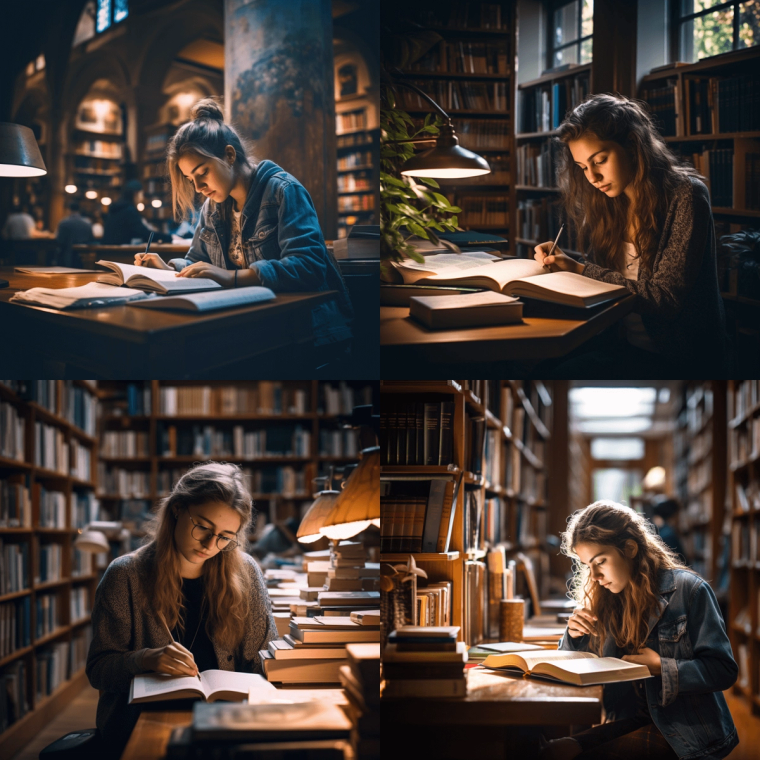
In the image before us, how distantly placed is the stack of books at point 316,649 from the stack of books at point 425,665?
0.39ft

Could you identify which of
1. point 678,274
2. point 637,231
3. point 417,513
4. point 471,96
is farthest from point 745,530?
point 471,96

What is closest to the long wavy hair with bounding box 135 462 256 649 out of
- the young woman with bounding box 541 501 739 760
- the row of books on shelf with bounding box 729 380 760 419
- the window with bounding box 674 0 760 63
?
the young woman with bounding box 541 501 739 760

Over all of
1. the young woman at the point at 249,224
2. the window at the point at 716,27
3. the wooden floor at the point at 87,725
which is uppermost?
the window at the point at 716,27

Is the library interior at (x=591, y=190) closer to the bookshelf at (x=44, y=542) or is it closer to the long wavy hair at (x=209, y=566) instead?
the long wavy hair at (x=209, y=566)

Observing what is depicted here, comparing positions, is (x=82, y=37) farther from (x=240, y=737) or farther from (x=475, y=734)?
(x=475, y=734)

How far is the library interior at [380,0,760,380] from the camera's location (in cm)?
250

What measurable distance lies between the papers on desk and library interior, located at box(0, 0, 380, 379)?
0.01 m

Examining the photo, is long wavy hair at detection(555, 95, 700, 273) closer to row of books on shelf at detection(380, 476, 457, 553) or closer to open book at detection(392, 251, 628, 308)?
open book at detection(392, 251, 628, 308)

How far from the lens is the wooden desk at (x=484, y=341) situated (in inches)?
96.4

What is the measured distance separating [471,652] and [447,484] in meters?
0.57

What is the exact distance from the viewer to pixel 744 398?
16.8 feet

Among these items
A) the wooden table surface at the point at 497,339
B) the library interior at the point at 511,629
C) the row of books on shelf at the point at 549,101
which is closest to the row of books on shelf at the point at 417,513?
the library interior at the point at 511,629

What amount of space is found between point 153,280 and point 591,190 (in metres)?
1.40

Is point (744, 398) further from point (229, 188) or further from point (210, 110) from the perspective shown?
point (210, 110)
